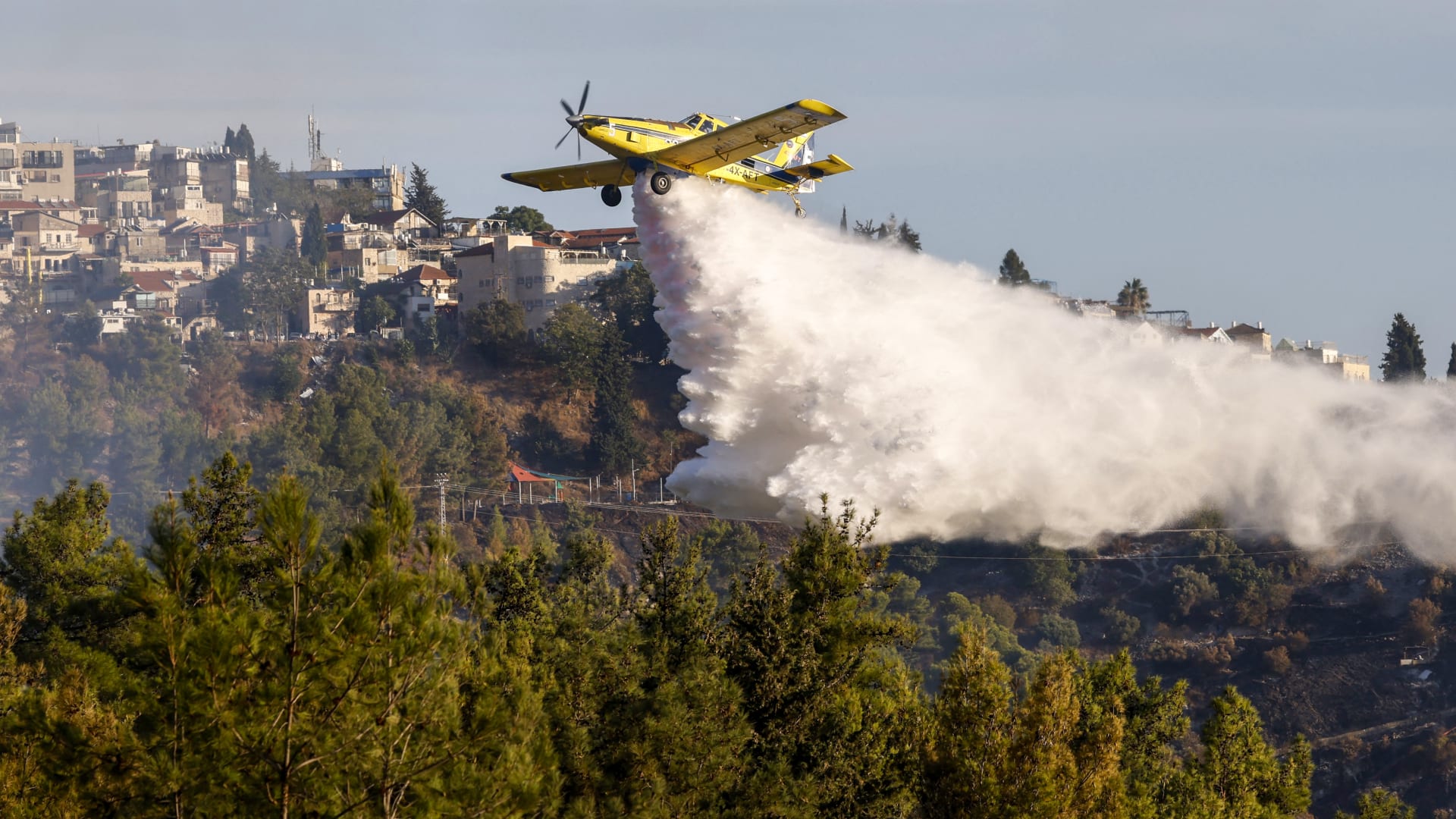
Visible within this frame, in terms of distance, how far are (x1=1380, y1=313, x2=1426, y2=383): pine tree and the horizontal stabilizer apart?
7355cm

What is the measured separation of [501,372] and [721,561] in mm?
27443

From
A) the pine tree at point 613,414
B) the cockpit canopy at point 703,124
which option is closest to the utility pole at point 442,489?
the pine tree at point 613,414

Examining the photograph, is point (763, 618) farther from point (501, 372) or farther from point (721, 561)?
point (501, 372)

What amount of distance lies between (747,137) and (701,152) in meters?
1.26

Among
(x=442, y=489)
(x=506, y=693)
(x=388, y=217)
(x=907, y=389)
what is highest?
(x=388, y=217)

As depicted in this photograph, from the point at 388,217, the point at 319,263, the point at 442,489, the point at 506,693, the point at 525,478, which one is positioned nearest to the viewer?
the point at 506,693

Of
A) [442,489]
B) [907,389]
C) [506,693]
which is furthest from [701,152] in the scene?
[442,489]

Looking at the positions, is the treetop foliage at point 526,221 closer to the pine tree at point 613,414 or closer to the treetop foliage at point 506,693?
the pine tree at point 613,414

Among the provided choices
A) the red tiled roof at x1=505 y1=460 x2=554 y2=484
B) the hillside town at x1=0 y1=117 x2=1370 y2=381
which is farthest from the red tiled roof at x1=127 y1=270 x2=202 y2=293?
the red tiled roof at x1=505 y1=460 x2=554 y2=484

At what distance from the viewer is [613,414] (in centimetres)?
11075

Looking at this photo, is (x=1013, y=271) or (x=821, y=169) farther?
(x=1013, y=271)

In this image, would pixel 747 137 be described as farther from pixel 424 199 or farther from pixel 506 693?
pixel 424 199

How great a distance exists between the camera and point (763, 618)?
28.6 m

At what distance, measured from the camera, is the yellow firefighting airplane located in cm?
3578
